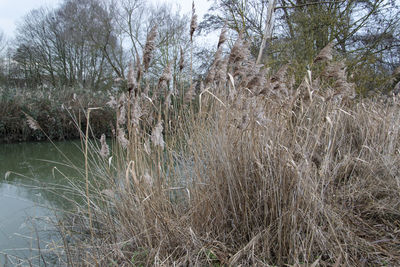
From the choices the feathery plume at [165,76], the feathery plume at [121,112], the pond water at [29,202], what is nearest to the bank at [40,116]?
the pond water at [29,202]

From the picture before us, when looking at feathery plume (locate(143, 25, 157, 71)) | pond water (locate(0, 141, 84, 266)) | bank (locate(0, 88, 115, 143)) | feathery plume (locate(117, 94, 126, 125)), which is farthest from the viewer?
bank (locate(0, 88, 115, 143))

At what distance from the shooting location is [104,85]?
47.9 feet

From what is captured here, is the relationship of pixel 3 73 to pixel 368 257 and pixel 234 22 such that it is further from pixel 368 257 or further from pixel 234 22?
pixel 368 257

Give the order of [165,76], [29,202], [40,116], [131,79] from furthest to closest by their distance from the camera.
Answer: [40,116]
[29,202]
[165,76]
[131,79]

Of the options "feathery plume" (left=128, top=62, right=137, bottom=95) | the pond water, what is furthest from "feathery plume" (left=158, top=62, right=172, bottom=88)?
the pond water

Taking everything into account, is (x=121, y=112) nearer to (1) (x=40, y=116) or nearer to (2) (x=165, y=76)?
(2) (x=165, y=76)

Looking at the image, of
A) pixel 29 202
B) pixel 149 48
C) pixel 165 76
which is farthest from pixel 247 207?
pixel 29 202

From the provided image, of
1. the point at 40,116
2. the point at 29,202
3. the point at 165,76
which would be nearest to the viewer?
the point at 165,76

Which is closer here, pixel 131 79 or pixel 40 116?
pixel 131 79

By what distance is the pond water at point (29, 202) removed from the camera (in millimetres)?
1797

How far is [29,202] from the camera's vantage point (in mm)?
2777

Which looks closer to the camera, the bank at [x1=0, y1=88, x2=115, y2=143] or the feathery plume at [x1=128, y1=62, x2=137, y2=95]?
the feathery plume at [x1=128, y1=62, x2=137, y2=95]

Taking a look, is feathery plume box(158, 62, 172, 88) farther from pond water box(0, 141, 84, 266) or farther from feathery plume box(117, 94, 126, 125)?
pond water box(0, 141, 84, 266)

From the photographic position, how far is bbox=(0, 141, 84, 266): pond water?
1797 millimetres
